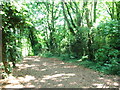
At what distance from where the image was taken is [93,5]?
396 inches

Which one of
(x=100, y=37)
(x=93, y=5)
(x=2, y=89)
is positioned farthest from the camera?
(x=93, y=5)

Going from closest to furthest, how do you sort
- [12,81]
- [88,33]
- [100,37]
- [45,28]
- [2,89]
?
[2,89] → [12,81] → [100,37] → [88,33] → [45,28]

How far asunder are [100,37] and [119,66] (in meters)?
3.12

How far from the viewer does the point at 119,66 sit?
5.48 metres

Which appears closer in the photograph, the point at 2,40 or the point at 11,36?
the point at 2,40

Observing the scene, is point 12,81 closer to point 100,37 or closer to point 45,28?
point 100,37

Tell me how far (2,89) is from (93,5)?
9.50 meters

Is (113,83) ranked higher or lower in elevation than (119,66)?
lower

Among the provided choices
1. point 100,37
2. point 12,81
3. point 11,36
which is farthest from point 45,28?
point 12,81

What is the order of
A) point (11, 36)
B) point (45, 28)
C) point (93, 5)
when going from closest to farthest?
point (11, 36)
point (93, 5)
point (45, 28)

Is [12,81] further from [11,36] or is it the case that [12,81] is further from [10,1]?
[10,1]

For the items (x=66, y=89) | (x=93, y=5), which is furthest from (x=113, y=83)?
(x=93, y=5)

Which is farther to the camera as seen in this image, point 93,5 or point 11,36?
point 93,5

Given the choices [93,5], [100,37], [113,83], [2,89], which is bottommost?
[113,83]
